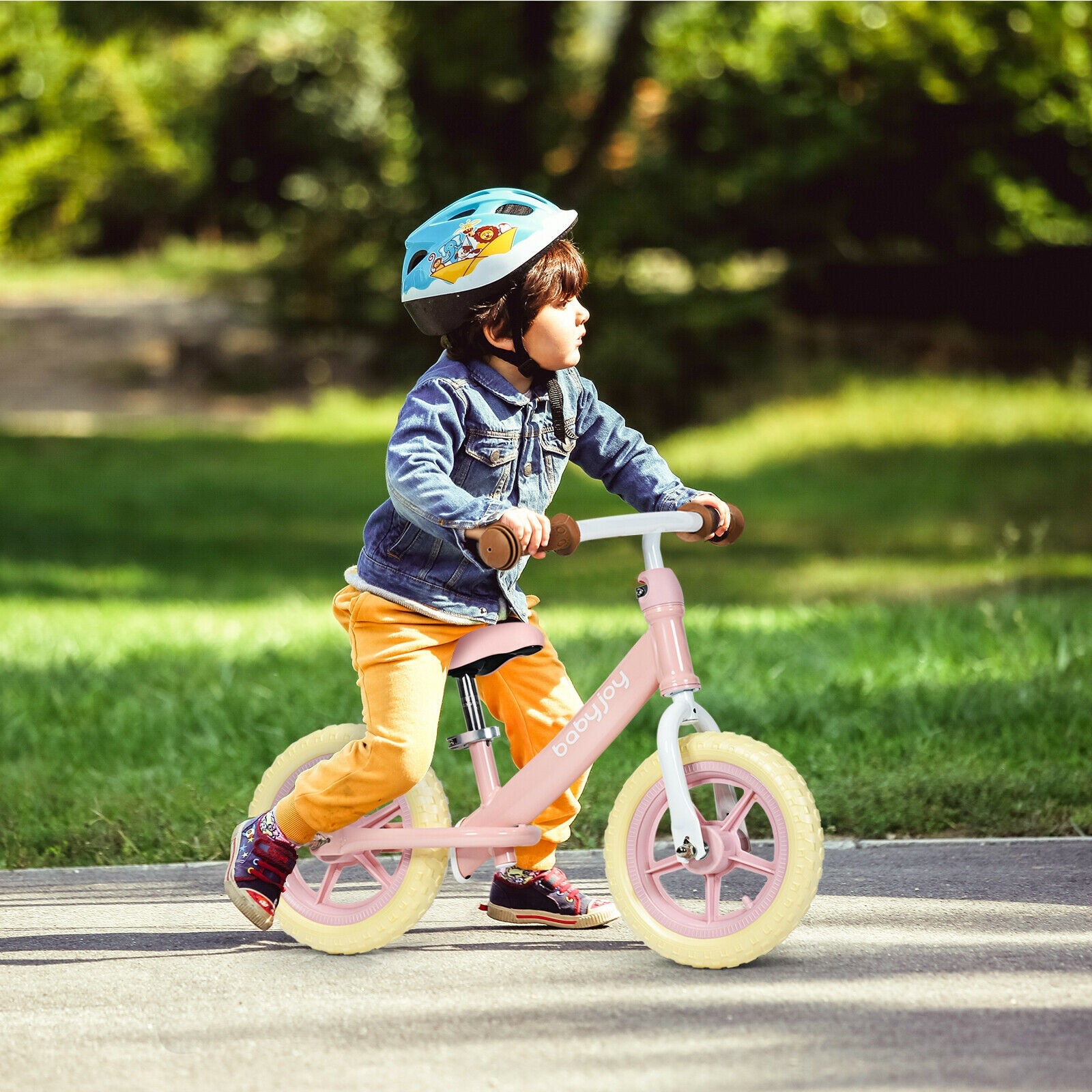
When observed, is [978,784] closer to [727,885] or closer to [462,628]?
[727,885]

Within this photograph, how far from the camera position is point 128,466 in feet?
66.4

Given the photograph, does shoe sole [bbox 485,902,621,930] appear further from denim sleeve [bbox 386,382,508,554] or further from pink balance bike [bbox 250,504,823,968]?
denim sleeve [bbox 386,382,508,554]

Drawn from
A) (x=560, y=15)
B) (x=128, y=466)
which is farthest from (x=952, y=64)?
(x=128, y=466)

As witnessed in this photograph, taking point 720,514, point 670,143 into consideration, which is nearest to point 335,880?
point 720,514

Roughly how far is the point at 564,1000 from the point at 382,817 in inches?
29.4

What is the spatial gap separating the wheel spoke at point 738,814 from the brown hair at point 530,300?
1.13 metres

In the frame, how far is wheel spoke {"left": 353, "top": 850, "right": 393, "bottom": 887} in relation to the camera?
388cm

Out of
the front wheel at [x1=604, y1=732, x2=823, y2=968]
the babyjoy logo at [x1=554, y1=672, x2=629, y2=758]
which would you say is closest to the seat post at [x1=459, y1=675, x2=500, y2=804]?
the babyjoy logo at [x1=554, y1=672, x2=629, y2=758]

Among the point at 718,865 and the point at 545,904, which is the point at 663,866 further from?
the point at 545,904

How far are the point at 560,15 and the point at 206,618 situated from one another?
14939mm

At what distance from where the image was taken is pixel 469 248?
143 inches

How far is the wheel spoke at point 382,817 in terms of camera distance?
3.91m

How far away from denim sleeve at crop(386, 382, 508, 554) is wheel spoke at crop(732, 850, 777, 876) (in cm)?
84

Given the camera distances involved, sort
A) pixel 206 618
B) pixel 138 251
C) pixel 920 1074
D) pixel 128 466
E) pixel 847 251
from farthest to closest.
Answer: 1. pixel 138 251
2. pixel 847 251
3. pixel 128 466
4. pixel 206 618
5. pixel 920 1074
